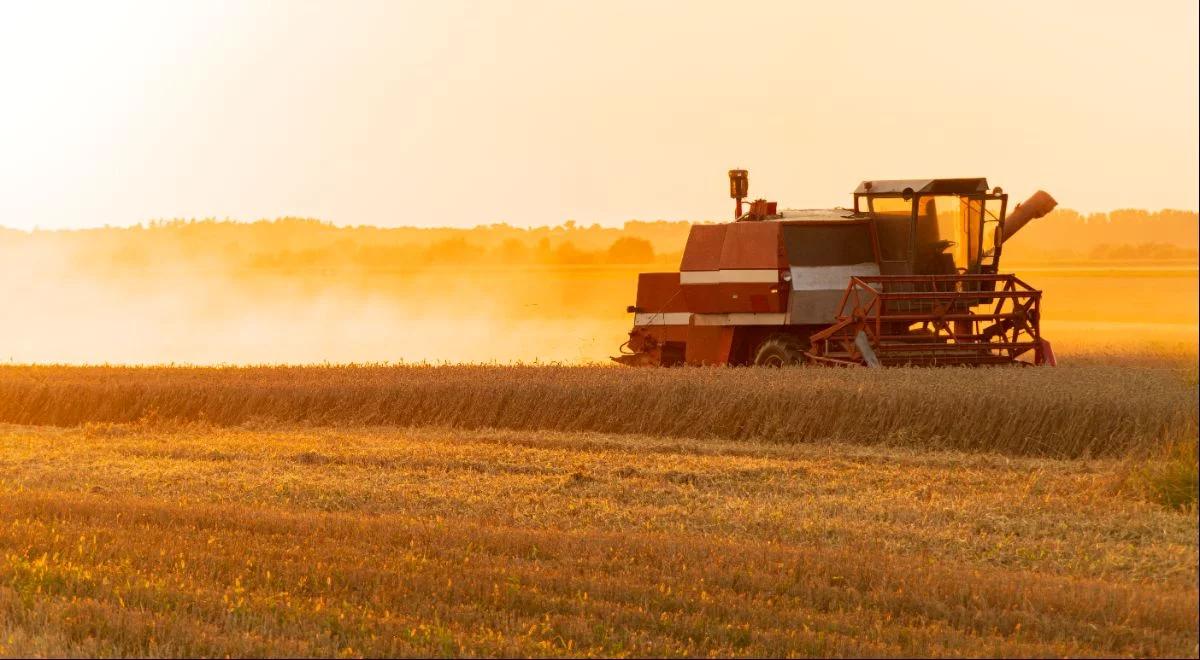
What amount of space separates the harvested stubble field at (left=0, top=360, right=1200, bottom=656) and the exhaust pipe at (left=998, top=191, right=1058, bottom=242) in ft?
11.6

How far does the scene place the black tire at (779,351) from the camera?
1861cm

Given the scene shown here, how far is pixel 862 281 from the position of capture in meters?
17.7

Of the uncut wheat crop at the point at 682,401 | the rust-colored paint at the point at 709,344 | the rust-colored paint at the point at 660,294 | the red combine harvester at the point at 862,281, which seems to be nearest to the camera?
the uncut wheat crop at the point at 682,401

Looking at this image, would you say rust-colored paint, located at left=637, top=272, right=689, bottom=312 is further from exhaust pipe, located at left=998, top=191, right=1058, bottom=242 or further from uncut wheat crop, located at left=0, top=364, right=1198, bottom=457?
exhaust pipe, located at left=998, top=191, right=1058, bottom=242

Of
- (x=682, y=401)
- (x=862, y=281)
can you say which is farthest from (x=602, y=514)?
(x=862, y=281)

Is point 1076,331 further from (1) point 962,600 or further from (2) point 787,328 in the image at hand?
(1) point 962,600

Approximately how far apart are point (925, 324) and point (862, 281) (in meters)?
1.28

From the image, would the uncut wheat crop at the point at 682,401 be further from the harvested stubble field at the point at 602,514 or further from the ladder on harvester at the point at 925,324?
the ladder on harvester at the point at 925,324

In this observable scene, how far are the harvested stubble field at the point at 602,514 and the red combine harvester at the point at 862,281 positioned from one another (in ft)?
4.60

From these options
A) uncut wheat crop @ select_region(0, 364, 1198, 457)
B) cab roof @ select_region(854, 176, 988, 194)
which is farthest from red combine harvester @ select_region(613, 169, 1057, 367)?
uncut wheat crop @ select_region(0, 364, 1198, 457)

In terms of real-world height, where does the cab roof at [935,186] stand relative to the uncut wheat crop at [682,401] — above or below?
above

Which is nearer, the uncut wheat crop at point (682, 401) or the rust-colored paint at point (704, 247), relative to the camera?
the uncut wheat crop at point (682, 401)

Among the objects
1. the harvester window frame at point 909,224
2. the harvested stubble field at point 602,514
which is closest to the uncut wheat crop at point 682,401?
the harvested stubble field at point 602,514

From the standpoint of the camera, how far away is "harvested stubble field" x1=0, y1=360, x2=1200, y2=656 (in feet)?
21.2
